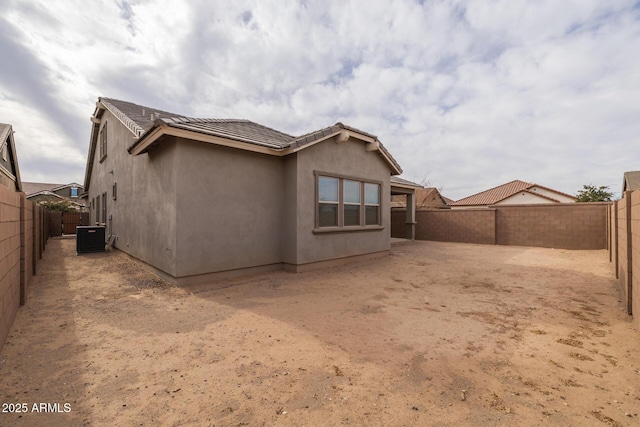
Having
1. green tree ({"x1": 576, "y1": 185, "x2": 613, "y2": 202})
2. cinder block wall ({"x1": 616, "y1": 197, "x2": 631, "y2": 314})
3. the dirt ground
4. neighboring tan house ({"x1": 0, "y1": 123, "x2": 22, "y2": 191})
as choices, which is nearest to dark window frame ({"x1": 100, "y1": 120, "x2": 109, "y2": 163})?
neighboring tan house ({"x1": 0, "y1": 123, "x2": 22, "y2": 191})

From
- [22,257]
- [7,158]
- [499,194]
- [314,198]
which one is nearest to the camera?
[22,257]

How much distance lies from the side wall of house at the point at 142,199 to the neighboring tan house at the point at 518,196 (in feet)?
106

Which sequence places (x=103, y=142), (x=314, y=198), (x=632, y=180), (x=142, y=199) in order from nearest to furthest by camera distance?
(x=314, y=198), (x=142, y=199), (x=103, y=142), (x=632, y=180)

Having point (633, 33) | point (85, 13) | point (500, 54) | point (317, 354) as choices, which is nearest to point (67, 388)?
point (317, 354)

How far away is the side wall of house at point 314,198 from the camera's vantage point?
25.0 feet

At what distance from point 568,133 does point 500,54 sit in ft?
32.9

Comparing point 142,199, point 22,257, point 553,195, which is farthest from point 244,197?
point 553,195

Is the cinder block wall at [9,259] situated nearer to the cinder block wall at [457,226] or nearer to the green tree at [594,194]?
the cinder block wall at [457,226]

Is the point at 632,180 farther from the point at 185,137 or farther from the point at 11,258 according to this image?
the point at 11,258

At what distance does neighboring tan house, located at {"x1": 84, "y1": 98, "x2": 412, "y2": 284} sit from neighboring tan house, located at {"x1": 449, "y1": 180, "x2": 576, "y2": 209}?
27.3 metres

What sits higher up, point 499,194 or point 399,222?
point 499,194

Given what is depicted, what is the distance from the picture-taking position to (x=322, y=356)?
10.3 feet

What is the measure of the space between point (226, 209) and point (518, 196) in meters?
37.1

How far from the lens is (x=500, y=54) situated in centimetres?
919
